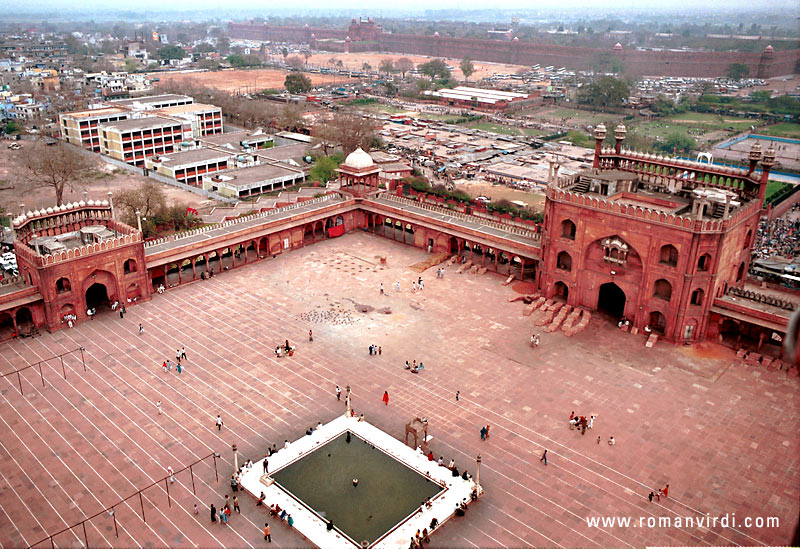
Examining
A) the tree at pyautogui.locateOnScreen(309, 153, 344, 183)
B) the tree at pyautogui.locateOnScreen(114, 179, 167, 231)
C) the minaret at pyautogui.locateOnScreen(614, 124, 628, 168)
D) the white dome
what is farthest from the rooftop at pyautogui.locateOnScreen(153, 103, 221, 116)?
the minaret at pyautogui.locateOnScreen(614, 124, 628, 168)

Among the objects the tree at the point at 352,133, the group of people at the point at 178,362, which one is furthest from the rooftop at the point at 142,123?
the group of people at the point at 178,362

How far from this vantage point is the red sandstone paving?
2689 cm

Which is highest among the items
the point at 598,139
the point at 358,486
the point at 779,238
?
the point at 598,139

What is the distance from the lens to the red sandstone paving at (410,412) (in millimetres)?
26891

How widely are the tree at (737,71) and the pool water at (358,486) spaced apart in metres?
155

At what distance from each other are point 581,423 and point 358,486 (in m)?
11.5

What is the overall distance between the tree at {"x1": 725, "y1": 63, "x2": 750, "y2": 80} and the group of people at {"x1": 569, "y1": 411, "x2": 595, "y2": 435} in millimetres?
147827

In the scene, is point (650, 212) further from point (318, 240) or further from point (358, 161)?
point (318, 240)

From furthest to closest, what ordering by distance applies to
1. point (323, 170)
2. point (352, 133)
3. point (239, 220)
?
point (352, 133) < point (323, 170) < point (239, 220)

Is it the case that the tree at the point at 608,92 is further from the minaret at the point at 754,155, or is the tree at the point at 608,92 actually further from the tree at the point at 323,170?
the minaret at the point at 754,155

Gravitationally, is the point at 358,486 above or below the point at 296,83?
below

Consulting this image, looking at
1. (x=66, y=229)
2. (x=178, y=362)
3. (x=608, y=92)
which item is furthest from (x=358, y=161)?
(x=608, y=92)

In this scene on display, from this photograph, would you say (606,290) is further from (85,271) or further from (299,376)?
(85,271)

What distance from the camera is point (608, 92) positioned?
140 metres
